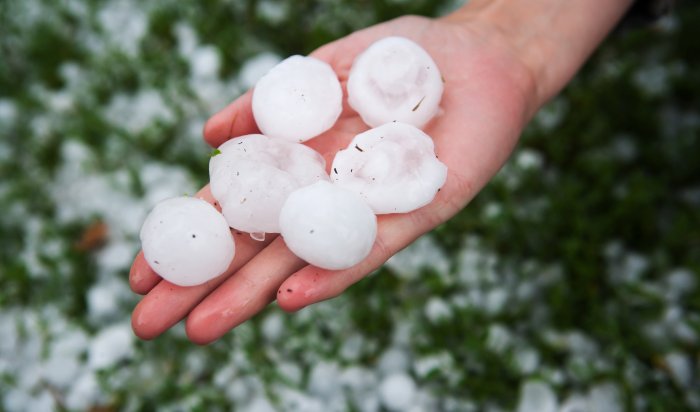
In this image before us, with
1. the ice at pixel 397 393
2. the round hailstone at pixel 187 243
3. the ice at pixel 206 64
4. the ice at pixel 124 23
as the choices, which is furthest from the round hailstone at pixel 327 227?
the ice at pixel 124 23

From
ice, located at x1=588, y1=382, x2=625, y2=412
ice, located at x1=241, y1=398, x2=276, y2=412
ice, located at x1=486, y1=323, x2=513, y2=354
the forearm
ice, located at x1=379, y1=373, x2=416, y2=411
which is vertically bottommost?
ice, located at x1=588, y1=382, x2=625, y2=412

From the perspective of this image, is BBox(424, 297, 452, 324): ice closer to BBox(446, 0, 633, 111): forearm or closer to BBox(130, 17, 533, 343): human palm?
BBox(130, 17, 533, 343): human palm

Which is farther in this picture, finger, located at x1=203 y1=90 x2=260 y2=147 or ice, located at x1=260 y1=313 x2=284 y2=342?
ice, located at x1=260 y1=313 x2=284 y2=342

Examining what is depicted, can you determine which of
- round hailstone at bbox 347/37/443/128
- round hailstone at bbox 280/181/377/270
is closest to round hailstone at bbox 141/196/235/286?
round hailstone at bbox 280/181/377/270

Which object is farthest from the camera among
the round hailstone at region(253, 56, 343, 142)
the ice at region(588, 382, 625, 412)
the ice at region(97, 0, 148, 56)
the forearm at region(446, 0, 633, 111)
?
the ice at region(97, 0, 148, 56)

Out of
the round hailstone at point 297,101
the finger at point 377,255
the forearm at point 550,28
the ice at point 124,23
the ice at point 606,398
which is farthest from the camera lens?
the ice at point 124,23

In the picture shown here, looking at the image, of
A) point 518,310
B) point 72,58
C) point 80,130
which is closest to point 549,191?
point 518,310

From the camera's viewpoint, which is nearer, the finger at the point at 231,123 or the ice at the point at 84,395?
the finger at the point at 231,123

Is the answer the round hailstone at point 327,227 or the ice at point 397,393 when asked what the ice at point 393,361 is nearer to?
the ice at point 397,393
